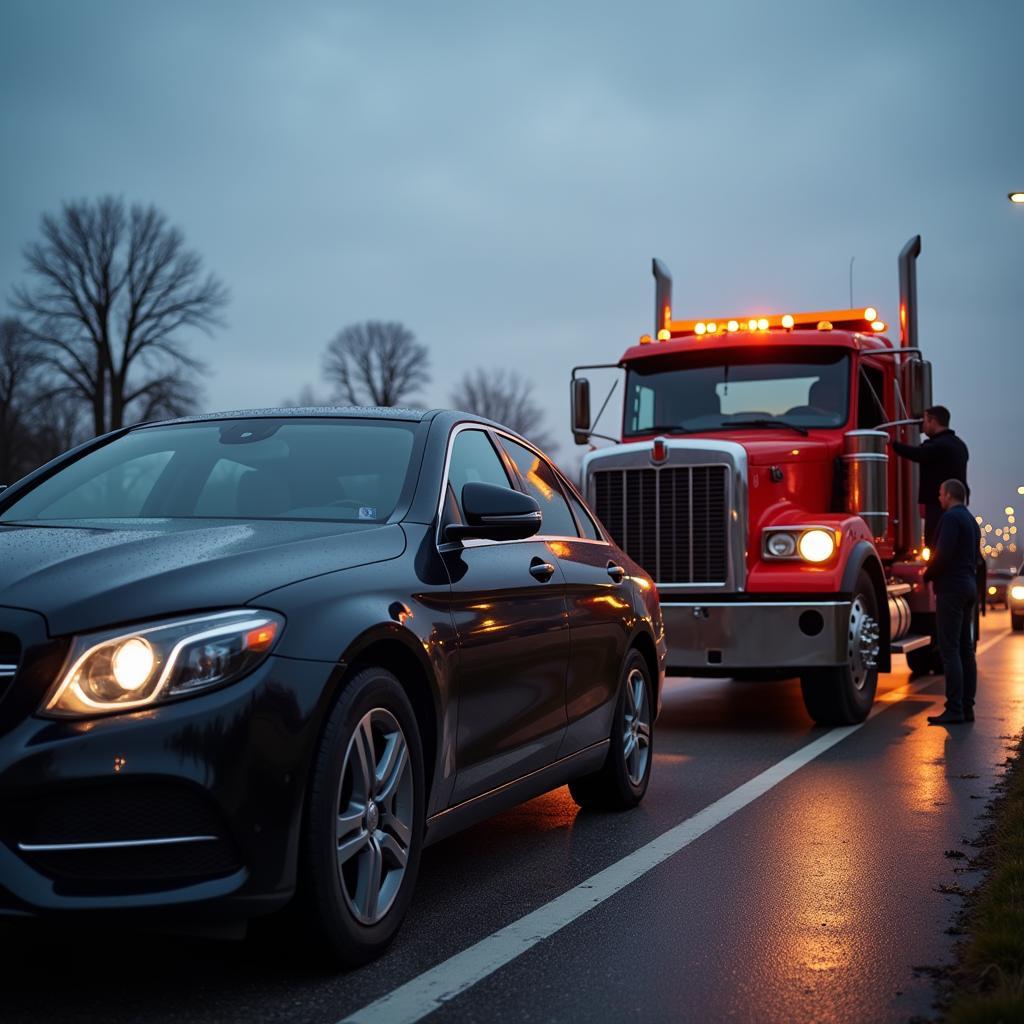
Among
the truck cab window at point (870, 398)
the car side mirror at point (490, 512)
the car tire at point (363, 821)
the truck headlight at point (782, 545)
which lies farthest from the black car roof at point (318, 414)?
the truck cab window at point (870, 398)

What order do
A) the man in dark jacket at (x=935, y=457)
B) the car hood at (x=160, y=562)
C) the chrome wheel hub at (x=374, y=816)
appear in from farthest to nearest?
the man in dark jacket at (x=935, y=457), the chrome wheel hub at (x=374, y=816), the car hood at (x=160, y=562)

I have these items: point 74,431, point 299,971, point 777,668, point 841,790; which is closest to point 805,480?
point 777,668

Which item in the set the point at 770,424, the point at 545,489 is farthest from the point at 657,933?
the point at 770,424

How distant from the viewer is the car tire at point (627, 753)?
6906 millimetres

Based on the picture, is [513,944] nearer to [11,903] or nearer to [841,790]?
[11,903]

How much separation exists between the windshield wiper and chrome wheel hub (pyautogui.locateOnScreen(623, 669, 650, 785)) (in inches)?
193

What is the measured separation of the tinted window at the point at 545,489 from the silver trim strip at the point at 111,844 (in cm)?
273

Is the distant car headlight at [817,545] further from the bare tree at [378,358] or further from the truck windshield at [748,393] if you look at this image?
the bare tree at [378,358]

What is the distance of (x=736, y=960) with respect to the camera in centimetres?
460

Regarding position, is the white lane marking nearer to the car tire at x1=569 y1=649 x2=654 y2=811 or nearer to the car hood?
the car tire at x1=569 y1=649 x2=654 y2=811

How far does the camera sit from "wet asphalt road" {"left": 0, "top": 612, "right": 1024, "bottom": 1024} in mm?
4094

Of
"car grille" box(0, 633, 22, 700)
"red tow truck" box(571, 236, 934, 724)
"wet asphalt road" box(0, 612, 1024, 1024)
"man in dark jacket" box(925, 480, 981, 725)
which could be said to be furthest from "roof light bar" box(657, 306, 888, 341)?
"car grille" box(0, 633, 22, 700)

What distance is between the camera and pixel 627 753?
7.05 m

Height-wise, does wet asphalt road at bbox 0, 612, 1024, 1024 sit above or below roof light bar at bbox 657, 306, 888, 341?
below
